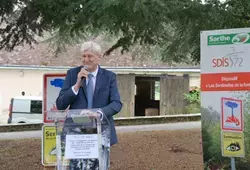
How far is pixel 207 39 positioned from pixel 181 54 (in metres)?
3.44

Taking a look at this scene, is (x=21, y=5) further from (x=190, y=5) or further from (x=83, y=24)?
(x=190, y=5)

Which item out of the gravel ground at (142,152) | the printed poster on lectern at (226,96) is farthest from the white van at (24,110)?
the printed poster on lectern at (226,96)

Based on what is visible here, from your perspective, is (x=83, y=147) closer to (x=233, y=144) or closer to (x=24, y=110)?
(x=233, y=144)

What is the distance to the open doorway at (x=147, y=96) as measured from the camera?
21.4 m

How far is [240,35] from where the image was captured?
4.30 metres

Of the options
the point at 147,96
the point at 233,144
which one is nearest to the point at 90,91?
the point at 233,144

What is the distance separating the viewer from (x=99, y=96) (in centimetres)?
356

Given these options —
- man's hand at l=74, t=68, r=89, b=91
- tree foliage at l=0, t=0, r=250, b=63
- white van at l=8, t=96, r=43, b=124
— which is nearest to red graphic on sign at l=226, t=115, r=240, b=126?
man's hand at l=74, t=68, r=89, b=91

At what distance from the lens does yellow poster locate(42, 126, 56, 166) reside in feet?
14.3

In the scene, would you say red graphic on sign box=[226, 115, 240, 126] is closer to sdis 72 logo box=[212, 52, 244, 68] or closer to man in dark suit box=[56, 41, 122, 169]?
sdis 72 logo box=[212, 52, 244, 68]

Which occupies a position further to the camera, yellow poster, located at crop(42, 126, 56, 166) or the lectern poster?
yellow poster, located at crop(42, 126, 56, 166)

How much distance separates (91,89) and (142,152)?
526cm

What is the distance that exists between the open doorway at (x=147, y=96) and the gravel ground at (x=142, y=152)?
10.4 meters

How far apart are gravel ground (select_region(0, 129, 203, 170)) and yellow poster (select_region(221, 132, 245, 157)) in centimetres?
296
